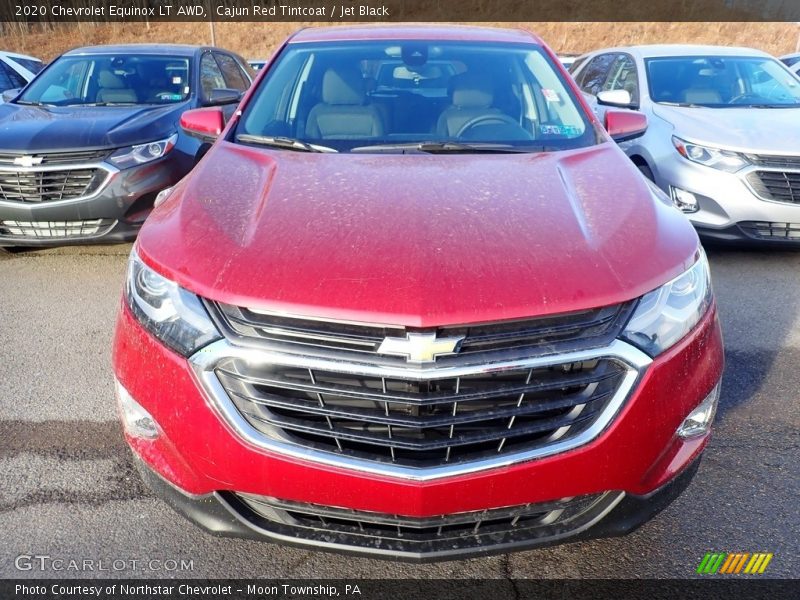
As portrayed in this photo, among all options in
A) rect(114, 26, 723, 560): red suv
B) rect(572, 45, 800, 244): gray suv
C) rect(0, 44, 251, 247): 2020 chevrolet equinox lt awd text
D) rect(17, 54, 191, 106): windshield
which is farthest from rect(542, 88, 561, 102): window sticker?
rect(17, 54, 191, 106): windshield

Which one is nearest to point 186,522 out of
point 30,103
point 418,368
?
point 418,368

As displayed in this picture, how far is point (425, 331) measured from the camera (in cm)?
166

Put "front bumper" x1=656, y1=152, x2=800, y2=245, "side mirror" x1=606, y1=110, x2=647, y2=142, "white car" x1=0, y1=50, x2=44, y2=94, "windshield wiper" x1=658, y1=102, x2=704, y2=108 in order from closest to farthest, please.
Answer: "side mirror" x1=606, y1=110, x2=647, y2=142 < "front bumper" x1=656, y1=152, x2=800, y2=245 < "windshield wiper" x1=658, y1=102, x2=704, y2=108 < "white car" x1=0, y1=50, x2=44, y2=94

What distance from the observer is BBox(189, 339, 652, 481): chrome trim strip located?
5.58 ft

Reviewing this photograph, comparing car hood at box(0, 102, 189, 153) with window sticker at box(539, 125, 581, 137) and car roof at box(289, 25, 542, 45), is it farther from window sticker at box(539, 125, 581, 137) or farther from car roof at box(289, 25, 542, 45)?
window sticker at box(539, 125, 581, 137)

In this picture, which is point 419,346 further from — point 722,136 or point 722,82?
point 722,82

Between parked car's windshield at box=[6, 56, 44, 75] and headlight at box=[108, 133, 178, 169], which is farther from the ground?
headlight at box=[108, 133, 178, 169]

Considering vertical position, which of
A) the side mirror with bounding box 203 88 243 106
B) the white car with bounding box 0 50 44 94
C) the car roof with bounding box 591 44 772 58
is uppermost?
the car roof with bounding box 591 44 772 58

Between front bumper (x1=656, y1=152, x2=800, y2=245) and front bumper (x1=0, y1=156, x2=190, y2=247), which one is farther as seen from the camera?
front bumper (x1=656, y1=152, x2=800, y2=245)

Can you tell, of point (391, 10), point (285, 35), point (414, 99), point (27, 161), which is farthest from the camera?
point (391, 10)

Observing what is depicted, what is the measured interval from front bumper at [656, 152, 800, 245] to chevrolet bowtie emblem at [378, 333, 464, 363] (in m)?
4.01

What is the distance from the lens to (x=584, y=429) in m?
1.78

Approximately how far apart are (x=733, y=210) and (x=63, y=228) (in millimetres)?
4886

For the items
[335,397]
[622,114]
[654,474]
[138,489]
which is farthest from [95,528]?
[622,114]
